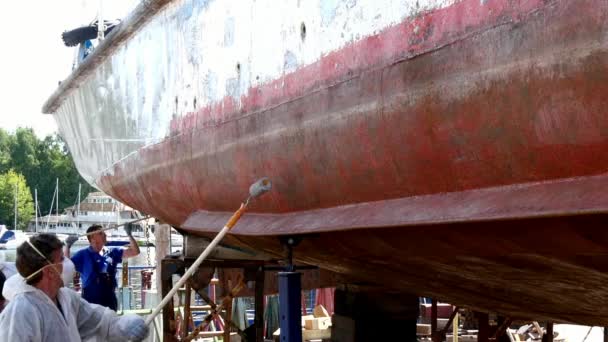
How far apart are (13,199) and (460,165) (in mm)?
65241

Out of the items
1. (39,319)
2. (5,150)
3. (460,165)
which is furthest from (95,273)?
(5,150)

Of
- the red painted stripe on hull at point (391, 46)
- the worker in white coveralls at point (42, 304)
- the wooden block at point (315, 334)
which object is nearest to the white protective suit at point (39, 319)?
the worker in white coveralls at point (42, 304)

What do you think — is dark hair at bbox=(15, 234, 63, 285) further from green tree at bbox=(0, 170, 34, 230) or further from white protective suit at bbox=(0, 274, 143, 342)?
green tree at bbox=(0, 170, 34, 230)

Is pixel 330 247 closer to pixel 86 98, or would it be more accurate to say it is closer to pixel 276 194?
pixel 276 194

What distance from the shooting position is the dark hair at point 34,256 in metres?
2.97

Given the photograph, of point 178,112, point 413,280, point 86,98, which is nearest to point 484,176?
point 413,280

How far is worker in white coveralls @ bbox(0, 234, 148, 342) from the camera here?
9.23 feet

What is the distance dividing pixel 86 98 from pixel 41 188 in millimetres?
68597

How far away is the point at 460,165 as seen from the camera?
2229 millimetres

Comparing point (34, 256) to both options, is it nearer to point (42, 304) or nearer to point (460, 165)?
point (42, 304)

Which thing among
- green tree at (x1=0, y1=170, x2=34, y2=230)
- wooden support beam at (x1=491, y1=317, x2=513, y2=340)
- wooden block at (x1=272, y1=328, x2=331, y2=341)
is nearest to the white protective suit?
wooden support beam at (x1=491, y1=317, x2=513, y2=340)

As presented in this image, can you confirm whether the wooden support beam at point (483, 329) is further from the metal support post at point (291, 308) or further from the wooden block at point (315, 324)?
the wooden block at point (315, 324)

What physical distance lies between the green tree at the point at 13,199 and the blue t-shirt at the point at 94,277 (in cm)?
5955

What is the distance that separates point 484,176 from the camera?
2158 millimetres
